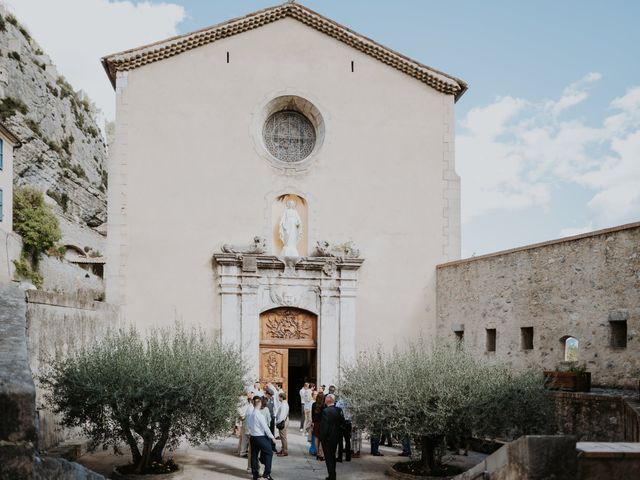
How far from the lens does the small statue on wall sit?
1759cm

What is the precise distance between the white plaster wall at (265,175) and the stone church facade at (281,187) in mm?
37

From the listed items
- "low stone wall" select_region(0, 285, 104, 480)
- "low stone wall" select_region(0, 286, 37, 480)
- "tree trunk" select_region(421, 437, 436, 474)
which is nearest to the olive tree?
"tree trunk" select_region(421, 437, 436, 474)

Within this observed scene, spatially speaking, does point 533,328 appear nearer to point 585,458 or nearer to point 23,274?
point 585,458

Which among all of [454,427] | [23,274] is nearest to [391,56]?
[454,427]

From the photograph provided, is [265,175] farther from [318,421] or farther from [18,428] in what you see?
[18,428]

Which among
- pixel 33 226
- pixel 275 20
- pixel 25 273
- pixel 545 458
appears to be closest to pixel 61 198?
pixel 33 226

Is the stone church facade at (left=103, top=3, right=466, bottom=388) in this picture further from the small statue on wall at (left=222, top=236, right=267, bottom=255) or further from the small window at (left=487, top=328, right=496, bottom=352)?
the small window at (left=487, top=328, right=496, bottom=352)

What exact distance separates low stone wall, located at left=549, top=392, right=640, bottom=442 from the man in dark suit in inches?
143

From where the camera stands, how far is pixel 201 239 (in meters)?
17.7

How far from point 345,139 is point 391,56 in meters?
2.62

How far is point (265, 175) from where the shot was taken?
1822 cm

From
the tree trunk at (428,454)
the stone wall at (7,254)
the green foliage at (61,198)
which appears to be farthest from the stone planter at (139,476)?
the green foliage at (61,198)

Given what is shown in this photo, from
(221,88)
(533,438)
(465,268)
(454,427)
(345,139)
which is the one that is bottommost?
(454,427)

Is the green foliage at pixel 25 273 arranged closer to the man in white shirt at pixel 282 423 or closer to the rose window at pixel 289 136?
the rose window at pixel 289 136
